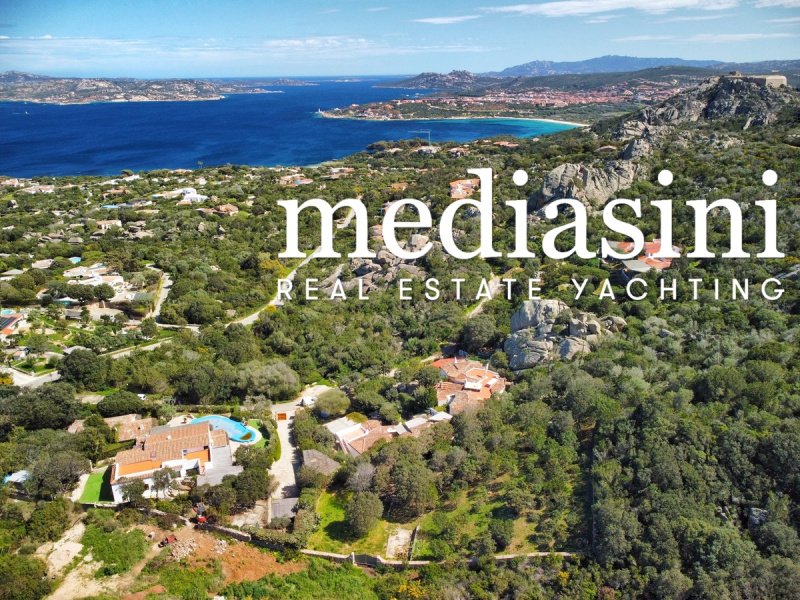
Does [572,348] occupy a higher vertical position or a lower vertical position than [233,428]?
higher

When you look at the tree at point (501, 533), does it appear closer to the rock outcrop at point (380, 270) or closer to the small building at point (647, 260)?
the small building at point (647, 260)

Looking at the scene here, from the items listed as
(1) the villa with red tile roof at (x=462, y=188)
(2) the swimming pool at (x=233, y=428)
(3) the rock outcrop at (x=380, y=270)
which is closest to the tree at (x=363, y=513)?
(2) the swimming pool at (x=233, y=428)

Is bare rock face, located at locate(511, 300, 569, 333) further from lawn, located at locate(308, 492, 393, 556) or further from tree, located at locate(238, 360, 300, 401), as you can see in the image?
lawn, located at locate(308, 492, 393, 556)

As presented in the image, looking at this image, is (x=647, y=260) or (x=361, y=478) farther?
(x=647, y=260)

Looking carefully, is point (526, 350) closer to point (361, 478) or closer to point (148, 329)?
point (361, 478)

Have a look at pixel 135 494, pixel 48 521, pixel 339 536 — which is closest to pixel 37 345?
pixel 48 521

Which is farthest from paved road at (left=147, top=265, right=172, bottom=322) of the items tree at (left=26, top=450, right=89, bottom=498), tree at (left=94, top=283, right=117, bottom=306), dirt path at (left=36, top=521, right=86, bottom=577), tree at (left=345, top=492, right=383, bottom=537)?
tree at (left=345, top=492, right=383, bottom=537)

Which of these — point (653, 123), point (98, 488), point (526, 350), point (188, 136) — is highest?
point (188, 136)
